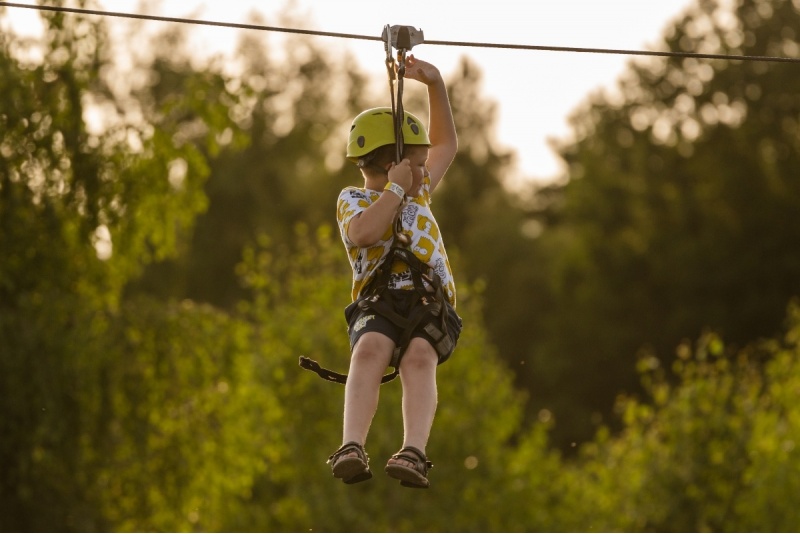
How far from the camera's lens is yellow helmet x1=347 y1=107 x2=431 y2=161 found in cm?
661

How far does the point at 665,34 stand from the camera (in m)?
41.0

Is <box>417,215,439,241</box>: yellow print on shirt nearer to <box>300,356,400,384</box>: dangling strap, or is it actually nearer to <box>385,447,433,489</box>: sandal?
<box>300,356,400,384</box>: dangling strap

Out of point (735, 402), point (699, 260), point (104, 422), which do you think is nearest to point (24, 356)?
point (104, 422)

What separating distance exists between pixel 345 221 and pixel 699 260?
33431 millimetres

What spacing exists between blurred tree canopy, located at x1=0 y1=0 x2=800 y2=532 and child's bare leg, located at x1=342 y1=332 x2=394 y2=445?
29.6 feet

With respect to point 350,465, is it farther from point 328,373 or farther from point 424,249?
point 424,249

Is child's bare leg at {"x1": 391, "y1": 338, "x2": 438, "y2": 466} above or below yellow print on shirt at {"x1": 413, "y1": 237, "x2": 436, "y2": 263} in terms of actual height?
below

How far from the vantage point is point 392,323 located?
256 inches

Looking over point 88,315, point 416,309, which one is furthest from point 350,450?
point 88,315

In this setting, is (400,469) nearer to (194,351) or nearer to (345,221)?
(345,221)

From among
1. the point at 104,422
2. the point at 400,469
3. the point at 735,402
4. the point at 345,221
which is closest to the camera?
the point at 400,469

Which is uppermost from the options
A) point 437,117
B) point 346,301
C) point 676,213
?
point 676,213

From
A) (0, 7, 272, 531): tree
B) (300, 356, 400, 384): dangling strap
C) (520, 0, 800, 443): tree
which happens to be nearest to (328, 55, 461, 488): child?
(300, 356, 400, 384): dangling strap

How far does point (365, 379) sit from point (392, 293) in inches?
16.0
